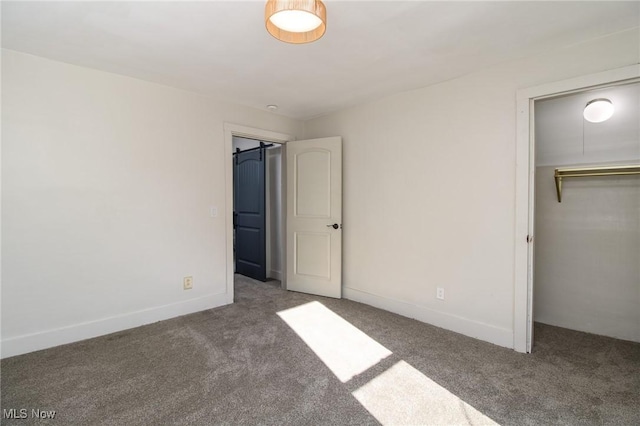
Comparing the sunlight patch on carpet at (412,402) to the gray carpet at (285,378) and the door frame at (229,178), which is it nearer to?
the gray carpet at (285,378)

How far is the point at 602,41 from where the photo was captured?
213 cm

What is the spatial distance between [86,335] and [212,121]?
2301 mm

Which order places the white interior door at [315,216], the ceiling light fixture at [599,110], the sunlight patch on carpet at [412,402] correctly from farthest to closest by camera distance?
the white interior door at [315,216], the ceiling light fixture at [599,110], the sunlight patch on carpet at [412,402]

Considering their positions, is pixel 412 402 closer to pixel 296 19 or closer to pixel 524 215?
pixel 524 215

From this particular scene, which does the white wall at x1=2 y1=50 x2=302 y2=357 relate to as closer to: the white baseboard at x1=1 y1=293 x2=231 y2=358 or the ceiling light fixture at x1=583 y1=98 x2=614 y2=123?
the white baseboard at x1=1 y1=293 x2=231 y2=358

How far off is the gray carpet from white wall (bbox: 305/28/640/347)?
0.42 meters

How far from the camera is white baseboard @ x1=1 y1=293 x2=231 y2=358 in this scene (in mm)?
2381

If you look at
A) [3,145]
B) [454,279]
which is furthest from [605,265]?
[3,145]

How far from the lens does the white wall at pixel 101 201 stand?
7.79ft

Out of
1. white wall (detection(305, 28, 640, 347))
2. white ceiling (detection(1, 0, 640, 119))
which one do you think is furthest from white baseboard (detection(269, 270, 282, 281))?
white ceiling (detection(1, 0, 640, 119))

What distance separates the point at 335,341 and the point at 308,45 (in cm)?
231

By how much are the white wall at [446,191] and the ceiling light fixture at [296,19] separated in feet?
5.74

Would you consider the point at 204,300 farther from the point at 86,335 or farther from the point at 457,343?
the point at 457,343

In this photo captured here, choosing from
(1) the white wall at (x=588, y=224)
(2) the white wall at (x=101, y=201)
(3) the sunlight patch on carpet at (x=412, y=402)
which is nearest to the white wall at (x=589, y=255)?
(1) the white wall at (x=588, y=224)
